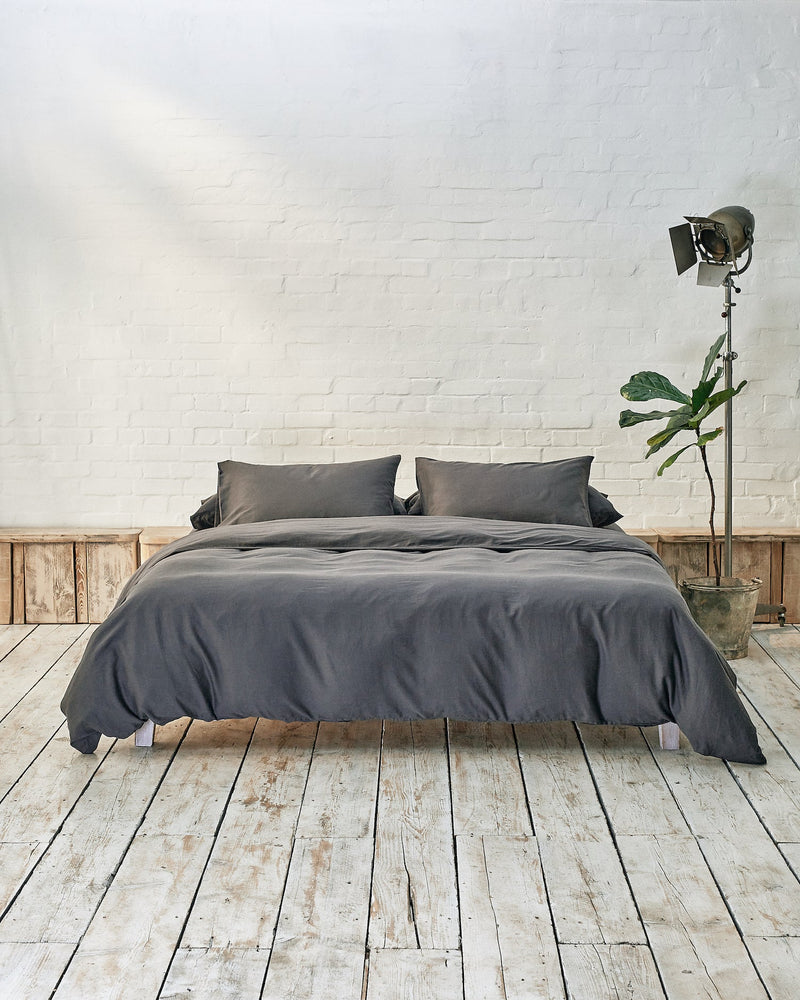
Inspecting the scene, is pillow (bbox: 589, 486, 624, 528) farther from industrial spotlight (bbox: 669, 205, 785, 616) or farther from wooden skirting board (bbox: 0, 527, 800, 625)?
industrial spotlight (bbox: 669, 205, 785, 616)

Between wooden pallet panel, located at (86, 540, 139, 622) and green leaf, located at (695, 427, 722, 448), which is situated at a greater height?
green leaf, located at (695, 427, 722, 448)

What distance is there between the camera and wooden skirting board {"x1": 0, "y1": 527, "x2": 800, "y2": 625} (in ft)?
16.0

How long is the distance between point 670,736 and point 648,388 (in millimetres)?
1842

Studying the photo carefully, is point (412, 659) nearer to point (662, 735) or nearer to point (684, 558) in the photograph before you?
point (662, 735)

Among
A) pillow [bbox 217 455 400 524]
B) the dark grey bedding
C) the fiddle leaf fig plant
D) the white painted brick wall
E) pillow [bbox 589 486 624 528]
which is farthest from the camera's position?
the white painted brick wall

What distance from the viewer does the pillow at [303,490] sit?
445 cm

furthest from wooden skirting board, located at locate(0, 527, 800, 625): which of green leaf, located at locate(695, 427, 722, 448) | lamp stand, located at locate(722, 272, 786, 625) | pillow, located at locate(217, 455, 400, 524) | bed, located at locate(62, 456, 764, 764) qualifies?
bed, located at locate(62, 456, 764, 764)

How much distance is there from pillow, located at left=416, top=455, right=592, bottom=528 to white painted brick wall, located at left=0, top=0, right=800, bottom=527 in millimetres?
611

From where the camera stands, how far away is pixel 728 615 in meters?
4.35

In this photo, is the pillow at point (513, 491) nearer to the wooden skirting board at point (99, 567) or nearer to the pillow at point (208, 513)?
the pillow at point (208, 513)

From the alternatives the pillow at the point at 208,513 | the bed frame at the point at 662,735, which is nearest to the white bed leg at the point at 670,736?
the bed frame at the point at 662,735

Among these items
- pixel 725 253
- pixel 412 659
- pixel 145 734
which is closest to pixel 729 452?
pixel 725 253

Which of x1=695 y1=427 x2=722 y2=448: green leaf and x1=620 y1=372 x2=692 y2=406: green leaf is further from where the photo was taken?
x1=620 y1=372 x2=692 y2=406: green leaf

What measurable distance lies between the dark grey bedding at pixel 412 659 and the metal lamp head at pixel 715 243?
6.32ft
